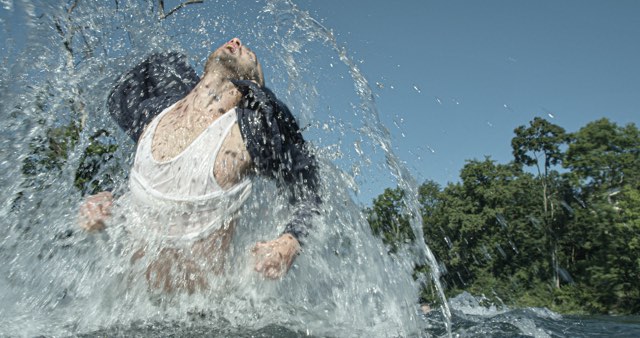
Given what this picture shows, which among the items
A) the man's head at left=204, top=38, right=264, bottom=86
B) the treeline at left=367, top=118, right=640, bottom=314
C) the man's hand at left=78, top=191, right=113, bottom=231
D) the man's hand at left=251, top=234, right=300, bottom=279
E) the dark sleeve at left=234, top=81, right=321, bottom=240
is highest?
the treeline at left=367, top=118, right=640, bottom=314

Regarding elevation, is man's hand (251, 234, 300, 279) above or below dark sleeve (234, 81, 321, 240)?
below

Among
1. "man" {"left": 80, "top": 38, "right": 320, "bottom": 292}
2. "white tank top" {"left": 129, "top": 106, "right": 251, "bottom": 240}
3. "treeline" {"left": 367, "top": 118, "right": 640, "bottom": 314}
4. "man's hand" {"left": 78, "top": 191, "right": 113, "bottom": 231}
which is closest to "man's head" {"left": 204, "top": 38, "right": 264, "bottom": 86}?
"man" {"left": 80, "top": 38, "right": 320, "bottom": 292}

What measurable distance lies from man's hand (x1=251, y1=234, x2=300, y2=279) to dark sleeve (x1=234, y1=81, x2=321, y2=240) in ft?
0.43

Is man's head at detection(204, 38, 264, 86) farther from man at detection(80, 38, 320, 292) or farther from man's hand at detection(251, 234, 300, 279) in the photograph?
man's hand at detection(251, 234, 300, 279)

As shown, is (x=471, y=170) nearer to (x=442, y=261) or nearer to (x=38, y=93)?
(x=442, y=261)

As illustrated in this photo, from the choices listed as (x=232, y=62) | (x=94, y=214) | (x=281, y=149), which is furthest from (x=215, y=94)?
(x=94, y=214)

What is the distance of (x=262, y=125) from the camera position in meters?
2.47

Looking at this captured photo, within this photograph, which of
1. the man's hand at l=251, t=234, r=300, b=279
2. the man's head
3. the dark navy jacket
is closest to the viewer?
the man's hand at l=251, t=234, r=300, b=279

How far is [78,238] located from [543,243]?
126ft

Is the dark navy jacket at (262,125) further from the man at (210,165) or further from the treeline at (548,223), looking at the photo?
the treeline at (548,223)

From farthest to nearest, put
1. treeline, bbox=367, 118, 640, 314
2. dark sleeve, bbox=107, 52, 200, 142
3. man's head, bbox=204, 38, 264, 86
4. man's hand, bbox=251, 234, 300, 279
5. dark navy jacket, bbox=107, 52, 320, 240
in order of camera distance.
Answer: treeline, bbox=367, 118, 640, 314 < dark sleeve, bbox=107, 52, 200, 142 < man's head, bbox=204, 38, 264, 86 < dark navy jacket, bbox=107, 52, 320, 240 < man's hand, bbox=251, 234, 300, 279

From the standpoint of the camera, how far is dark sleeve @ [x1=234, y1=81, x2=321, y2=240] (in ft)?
8.04

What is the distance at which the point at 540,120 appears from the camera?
1555 inches

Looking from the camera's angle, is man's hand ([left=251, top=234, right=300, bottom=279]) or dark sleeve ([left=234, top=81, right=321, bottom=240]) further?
dark sleeve ([left=234, top=81, right=321, bottom=240])
